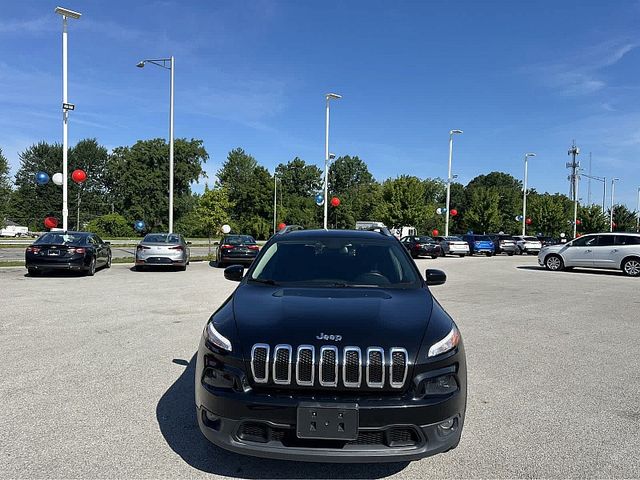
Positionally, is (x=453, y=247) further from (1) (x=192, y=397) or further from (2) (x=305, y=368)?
(2) (x=305, y=368)

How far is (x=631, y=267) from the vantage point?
19.8 m

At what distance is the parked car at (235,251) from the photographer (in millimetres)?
21438

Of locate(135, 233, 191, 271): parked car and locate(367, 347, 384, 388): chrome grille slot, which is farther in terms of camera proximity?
locate(135, 233, 191, 271): parked car

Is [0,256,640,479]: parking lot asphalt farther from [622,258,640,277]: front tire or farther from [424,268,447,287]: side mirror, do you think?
[622,258,640,277]: front tire

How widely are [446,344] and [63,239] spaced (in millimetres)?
15523

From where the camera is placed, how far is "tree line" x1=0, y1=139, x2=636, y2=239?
64.5 meters

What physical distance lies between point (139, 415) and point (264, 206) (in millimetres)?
71860

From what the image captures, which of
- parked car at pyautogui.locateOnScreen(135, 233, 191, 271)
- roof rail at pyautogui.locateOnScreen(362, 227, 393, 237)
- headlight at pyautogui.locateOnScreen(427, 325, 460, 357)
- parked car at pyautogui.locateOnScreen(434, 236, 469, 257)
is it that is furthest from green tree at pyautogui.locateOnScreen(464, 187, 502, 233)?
headlight at pyautogui.locateOnScreen(427, 325, 460, 357)

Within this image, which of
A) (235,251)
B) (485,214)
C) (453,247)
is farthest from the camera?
(485,214)

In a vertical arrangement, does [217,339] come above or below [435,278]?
below

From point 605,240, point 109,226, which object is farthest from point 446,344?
point 109,226

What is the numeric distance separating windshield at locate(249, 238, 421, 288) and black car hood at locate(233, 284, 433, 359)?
316mm

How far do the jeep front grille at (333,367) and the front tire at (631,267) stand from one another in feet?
67.6

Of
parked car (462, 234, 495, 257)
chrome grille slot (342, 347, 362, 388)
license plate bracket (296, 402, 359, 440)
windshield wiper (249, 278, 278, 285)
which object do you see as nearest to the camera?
license plate bracket (296, 402, 359, 440)
